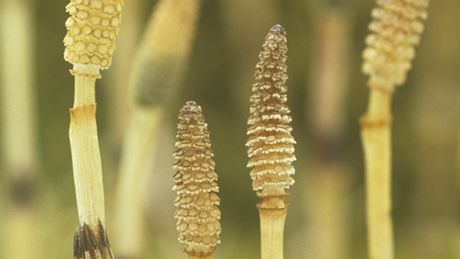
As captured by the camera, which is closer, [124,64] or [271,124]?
[271,124]

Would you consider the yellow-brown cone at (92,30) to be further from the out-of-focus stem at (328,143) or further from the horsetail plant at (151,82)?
the out-of-focus stem at (328,143)

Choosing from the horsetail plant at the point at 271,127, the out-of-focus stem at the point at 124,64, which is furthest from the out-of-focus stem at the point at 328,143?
the horsetail plant at the point at 271,127

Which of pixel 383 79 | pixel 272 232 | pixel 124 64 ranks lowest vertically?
pixel 272 232

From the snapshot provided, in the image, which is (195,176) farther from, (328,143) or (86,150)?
(328,143)

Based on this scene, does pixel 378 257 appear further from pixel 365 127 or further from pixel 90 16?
pixel 90 16

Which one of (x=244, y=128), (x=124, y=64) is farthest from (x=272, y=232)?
(x=244, y=128)

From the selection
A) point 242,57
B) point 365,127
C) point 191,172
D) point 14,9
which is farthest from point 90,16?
point 242,57
